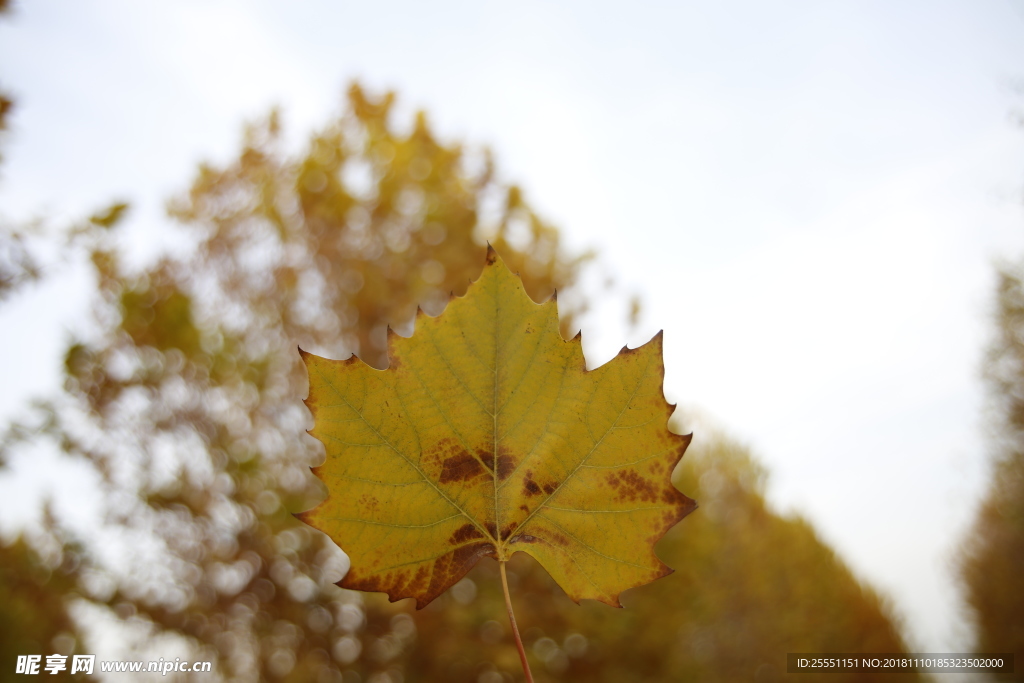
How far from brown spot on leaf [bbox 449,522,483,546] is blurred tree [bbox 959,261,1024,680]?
1617cm

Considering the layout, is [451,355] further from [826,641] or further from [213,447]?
[826,641]

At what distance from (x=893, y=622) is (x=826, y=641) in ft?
36.8

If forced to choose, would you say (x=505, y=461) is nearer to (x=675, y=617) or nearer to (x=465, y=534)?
(x=465, y=534)

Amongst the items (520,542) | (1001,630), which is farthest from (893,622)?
(520,542)

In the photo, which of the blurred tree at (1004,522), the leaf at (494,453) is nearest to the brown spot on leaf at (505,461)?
the leaf at (494,453)

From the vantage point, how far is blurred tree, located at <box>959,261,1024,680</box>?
13062 mm

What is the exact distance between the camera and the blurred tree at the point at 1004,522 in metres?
13.1

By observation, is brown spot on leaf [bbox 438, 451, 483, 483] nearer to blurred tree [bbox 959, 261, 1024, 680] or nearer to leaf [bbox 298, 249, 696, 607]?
leaf [bbox 298, 249, 696, 607]

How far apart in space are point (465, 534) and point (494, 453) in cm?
10

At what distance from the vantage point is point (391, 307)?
6559mm

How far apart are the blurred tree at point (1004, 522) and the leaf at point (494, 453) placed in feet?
52.7

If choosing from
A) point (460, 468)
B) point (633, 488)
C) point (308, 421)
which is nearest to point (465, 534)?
point (460, 468)

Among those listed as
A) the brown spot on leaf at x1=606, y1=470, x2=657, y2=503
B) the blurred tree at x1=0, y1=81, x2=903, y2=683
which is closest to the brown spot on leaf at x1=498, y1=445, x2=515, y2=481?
the brown spot on leaf at x1=606, y1=470, x2=657, y2=503

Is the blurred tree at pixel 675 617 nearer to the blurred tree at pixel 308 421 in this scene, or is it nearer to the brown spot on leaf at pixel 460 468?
the blurred tree at pixel 308 421
